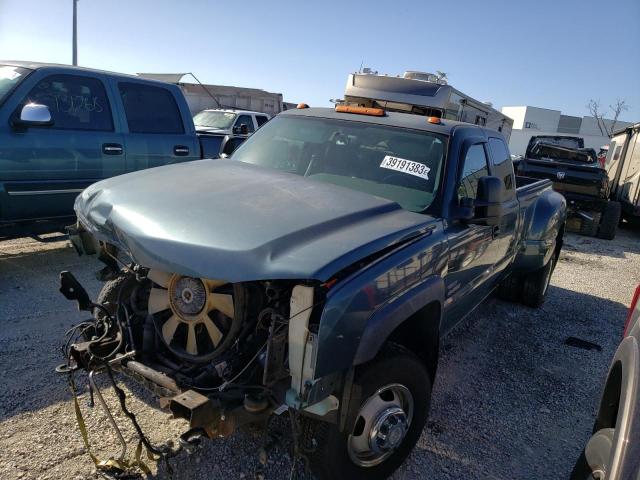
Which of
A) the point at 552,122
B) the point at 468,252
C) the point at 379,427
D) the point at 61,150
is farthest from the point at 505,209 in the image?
the point at 552,122

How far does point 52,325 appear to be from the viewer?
391 centimetres

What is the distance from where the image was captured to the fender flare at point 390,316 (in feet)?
6.75

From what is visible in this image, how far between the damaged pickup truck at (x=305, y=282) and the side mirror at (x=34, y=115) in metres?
2.03

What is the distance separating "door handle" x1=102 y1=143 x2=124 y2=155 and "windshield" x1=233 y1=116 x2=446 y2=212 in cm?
230

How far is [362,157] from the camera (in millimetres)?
3287

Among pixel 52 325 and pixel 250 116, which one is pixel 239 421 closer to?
pixel 52 325

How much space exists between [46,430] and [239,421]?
144cm

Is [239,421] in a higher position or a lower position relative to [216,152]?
lower

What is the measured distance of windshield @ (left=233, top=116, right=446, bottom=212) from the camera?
3078mm

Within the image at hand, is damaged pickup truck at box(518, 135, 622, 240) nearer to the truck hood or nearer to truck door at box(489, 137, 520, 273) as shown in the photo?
truck door at box(489, 137, 520, 273)

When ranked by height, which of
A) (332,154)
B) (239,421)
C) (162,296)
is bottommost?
(239,421)

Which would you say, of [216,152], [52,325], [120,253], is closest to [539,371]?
[120,253]

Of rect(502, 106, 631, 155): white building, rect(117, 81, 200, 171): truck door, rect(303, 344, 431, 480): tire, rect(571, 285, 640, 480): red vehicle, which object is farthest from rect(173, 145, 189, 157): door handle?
rect(502, 106, 631, 155): white building

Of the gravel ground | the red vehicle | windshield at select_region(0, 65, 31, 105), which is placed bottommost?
the gravel ground
